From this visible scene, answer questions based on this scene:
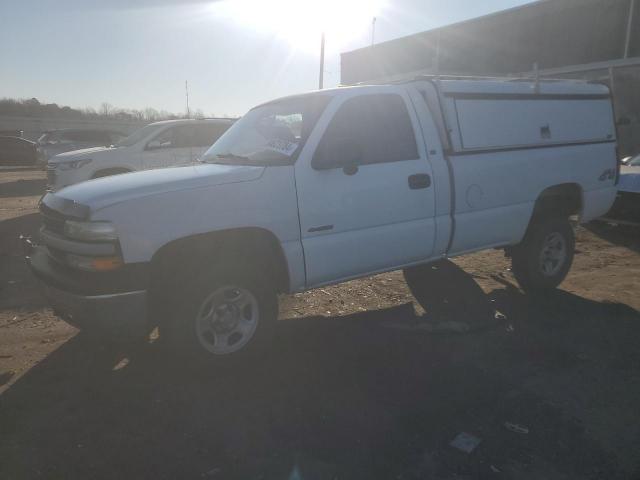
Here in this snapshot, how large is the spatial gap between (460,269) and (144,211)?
442 cm

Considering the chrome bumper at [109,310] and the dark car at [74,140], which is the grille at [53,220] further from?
the dark car at [74,140]

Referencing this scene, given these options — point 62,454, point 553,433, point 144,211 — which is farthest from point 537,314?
point 62,454

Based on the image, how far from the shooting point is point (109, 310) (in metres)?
3.07

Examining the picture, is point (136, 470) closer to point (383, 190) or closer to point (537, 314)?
point (383, 190)

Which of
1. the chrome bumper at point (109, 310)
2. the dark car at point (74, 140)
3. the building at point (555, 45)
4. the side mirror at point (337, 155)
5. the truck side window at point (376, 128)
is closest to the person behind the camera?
the chrome bumper at point (109, 310)

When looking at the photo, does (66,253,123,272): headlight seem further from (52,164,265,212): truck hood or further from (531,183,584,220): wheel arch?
(531,183,584,220): wheel arch

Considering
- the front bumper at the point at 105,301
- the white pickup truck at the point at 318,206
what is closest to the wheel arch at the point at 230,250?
the white pickup truck at the point at 318,206

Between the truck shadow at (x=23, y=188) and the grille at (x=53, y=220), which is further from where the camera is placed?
the truck shadow at (x=23, y=188)

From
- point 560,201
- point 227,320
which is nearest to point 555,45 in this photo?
point 560,201

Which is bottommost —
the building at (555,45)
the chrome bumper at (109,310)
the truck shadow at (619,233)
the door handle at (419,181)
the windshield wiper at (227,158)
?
the truck shadow at (619,233)

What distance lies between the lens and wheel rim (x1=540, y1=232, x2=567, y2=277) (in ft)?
17.7

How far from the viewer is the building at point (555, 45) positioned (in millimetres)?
18750

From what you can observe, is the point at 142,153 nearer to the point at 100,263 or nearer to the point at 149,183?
the point at 149,183

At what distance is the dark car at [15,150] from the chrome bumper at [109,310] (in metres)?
23.7
